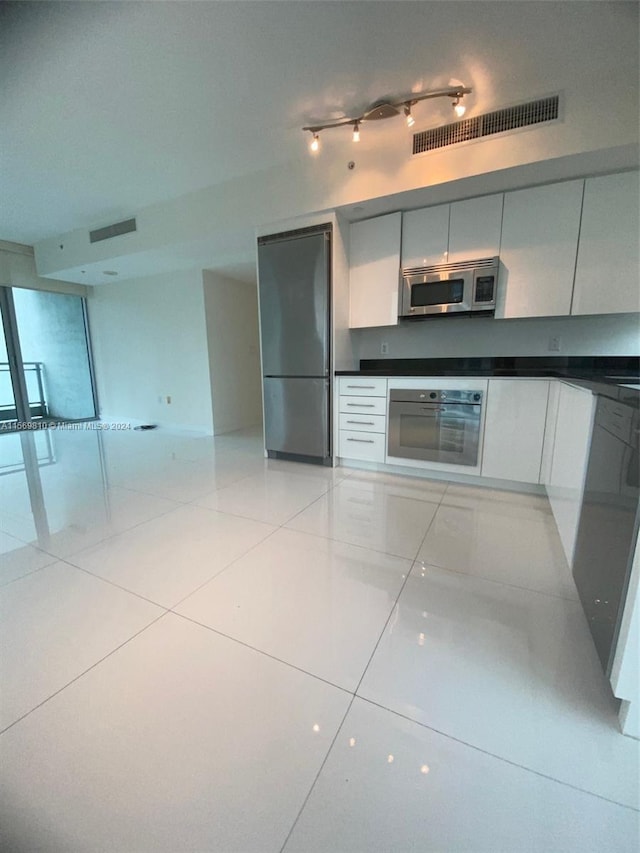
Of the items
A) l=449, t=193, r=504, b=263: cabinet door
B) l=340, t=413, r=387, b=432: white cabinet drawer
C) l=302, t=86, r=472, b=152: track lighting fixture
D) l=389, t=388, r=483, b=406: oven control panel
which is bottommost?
l=340, t=413, r=387, b=432: white cabinet drawer

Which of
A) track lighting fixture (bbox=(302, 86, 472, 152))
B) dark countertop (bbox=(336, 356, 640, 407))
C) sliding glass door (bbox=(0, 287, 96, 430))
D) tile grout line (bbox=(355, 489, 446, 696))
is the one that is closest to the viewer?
tile grout line (bbox=(355, 489, 446, 696))

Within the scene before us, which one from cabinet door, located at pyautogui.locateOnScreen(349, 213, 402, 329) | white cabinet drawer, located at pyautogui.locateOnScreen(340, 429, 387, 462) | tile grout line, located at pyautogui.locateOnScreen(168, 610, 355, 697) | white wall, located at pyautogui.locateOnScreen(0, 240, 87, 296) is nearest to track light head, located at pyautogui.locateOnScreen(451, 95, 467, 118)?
cabinet door, located at pyautogui.locateOnScreen(349, 213, 402, 329)

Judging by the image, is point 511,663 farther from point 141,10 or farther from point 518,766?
point 141,10

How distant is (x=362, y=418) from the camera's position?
111 inches

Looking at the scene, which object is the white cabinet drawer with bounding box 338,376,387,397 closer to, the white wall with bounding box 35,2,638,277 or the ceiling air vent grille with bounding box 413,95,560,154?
the white wall with bounding box 35,2,638,277

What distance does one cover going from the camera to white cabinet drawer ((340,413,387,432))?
2752mm

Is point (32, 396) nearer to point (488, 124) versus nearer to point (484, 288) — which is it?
point (484, 288)

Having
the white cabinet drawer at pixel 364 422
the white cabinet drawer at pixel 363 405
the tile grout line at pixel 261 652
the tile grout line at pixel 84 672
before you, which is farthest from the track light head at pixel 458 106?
the tile grout line at pixel 84 672

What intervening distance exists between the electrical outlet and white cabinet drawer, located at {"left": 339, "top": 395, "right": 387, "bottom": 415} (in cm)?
138

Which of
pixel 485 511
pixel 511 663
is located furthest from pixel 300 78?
pixel 511 663

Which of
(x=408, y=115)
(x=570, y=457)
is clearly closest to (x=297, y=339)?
(x=408, y=115)

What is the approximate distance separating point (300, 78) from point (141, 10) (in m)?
0.78

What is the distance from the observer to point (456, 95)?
1.87 metres

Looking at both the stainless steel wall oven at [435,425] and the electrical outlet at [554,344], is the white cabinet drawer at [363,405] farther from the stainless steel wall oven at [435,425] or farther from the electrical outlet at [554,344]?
the electrical outlet at [554,344]
